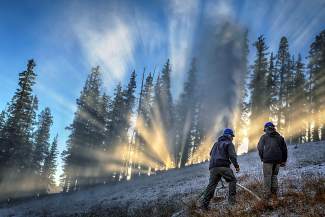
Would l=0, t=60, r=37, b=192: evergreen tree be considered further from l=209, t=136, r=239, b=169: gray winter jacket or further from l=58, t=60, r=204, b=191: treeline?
l=209, t=136, r=239, b=169: gray winter jacket

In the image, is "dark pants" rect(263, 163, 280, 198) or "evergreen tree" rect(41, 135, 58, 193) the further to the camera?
"evergreen tree" rect(41, 135, 58, 193)

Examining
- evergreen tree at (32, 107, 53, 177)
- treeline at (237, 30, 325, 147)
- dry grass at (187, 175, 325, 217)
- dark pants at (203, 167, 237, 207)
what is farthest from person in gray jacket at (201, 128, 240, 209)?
evergreen tree at (32, 107, 53, 177)

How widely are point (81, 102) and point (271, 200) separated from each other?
47109 millimetres

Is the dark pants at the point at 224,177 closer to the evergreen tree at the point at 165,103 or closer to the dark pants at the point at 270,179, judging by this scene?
the dark pants at the point at 270,179

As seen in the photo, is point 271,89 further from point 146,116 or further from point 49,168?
point 49,168

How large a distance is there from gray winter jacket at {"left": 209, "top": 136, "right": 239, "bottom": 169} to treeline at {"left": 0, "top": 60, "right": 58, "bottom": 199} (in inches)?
1442

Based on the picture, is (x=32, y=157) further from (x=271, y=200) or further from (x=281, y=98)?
(x=271, y=200)

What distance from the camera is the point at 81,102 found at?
5416cm

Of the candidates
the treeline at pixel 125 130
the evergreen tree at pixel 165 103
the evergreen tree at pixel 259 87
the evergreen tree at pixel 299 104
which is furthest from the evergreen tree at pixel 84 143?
the evergreen tree at pixel 299 104

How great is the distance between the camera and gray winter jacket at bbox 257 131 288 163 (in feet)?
35.8

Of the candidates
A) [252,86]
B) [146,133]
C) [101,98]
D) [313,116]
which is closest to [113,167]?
[146,133]

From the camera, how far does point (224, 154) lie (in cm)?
1091

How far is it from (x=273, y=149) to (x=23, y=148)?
3955 centimetres

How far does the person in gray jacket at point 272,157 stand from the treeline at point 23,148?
123ft
